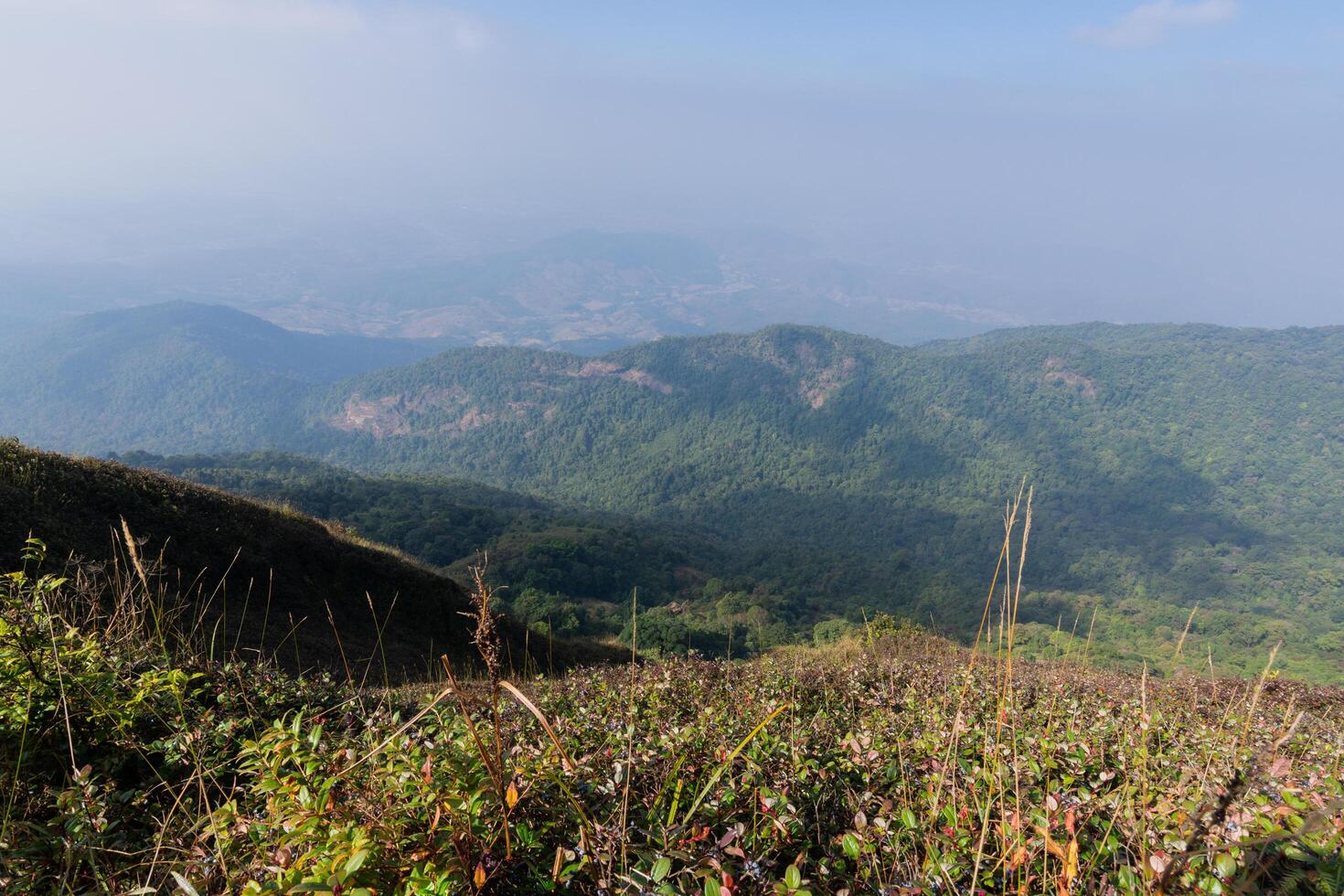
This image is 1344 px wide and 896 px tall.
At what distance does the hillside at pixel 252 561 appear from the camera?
9.93 metres

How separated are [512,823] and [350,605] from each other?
14461mm

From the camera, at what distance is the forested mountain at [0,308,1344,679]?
8075 centimetres

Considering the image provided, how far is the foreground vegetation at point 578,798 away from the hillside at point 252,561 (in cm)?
572

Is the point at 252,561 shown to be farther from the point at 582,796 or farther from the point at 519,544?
the point at 519,544

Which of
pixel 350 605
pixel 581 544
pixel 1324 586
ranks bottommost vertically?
pixel 1324 586

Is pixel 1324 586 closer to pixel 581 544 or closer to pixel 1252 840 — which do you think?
pixel 581 544

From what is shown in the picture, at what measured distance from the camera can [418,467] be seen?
142875mm

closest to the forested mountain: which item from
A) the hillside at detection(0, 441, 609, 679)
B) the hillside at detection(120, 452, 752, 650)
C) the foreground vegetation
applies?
the hillside at detection(120, 452, 752, 650)

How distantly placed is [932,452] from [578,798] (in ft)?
468

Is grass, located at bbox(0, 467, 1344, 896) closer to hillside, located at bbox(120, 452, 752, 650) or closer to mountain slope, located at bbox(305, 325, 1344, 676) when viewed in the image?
hillside, located at bbox(120, 452, 752, 650)

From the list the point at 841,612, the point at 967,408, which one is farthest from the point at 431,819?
the point at 967,408

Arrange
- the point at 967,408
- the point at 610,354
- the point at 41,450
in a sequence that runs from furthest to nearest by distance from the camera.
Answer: the point at 610,354
the point at 967,408
the point at 41,450

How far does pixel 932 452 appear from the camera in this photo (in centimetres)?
13325

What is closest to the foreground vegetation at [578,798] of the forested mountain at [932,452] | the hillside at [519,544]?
the hillside at [519,544]
